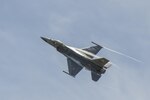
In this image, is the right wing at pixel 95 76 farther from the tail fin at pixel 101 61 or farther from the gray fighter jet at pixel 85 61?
the tail fin at pixel 101 61

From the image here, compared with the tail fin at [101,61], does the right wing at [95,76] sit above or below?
below

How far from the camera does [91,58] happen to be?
192375mm

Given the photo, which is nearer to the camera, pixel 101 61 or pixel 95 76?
pixel 101 61

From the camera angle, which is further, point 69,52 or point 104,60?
point 69,52

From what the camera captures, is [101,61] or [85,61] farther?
[85,61]

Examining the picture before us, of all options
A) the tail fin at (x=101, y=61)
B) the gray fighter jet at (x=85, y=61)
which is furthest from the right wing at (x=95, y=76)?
the tail fin at (x=101, y=61)

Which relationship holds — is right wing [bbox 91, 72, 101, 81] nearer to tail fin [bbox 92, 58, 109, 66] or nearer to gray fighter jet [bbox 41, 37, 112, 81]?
gray fighter jet [bbox 41, 37, 112, 81]

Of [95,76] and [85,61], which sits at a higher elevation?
[85,61]

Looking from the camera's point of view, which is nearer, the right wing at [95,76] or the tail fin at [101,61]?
the tail fin at [101,61]

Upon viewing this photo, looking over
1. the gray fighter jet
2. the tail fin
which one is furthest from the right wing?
the tail fin

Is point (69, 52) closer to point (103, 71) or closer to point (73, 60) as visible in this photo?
point (73, 60)

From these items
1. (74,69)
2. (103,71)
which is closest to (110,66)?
(103,71)

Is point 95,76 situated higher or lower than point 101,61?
lower

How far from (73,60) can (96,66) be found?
12121 millimetres
